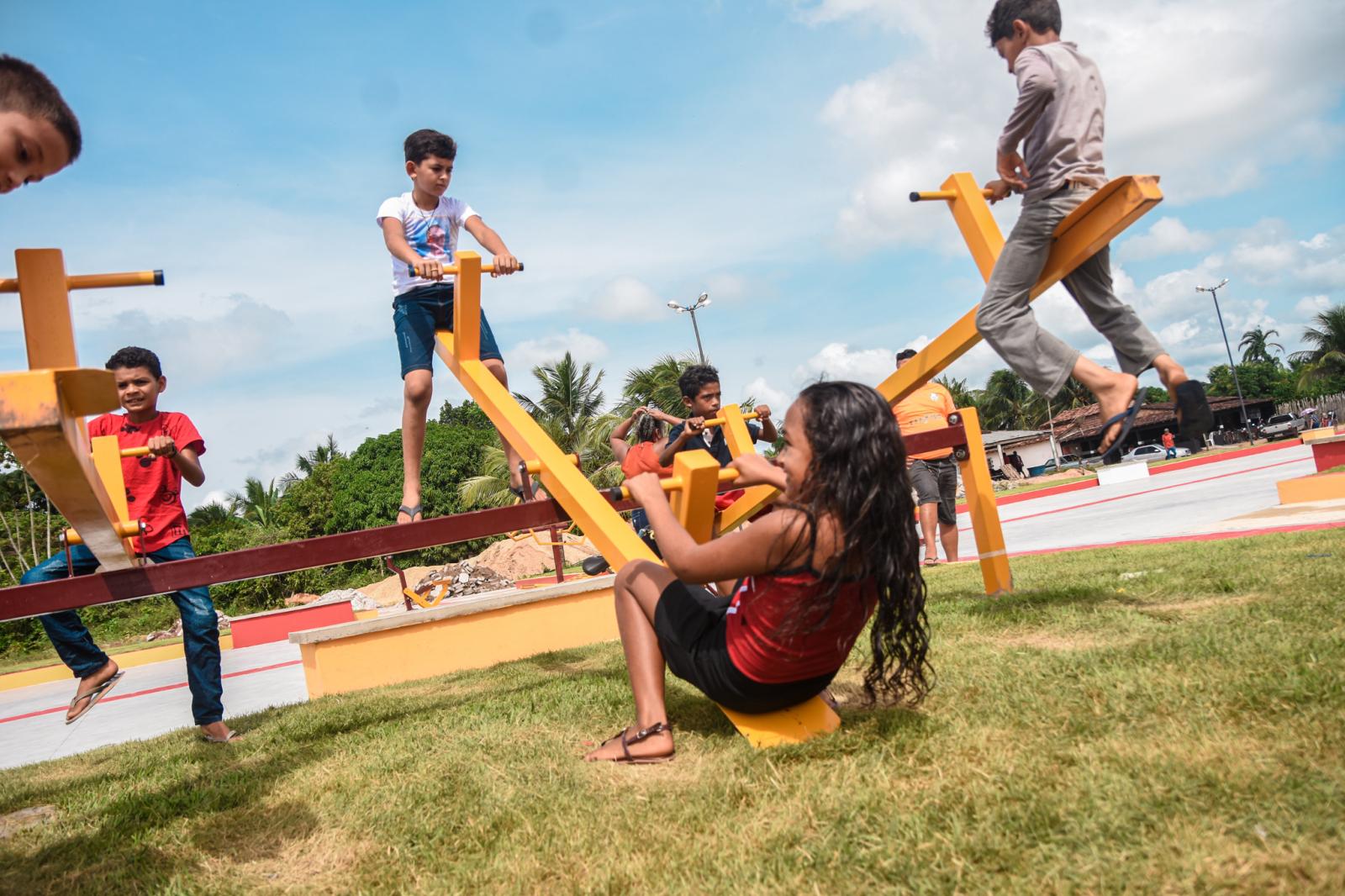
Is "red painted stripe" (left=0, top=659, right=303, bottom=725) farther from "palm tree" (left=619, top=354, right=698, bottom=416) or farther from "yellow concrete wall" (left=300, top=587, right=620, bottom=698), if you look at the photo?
"palm tree" (left=619, top=354, right=698, bottom=416)

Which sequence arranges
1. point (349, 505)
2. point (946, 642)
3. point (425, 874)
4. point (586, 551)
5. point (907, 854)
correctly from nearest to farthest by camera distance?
point (907, 854) → point (425, 874) → point (946, 642) → point (586, 551) → point (349, 505)

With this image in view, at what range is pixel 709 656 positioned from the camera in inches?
101

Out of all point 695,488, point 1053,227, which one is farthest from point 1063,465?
point 695,488

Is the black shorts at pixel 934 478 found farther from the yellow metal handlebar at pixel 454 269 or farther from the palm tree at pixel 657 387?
the palm tree at pixel 657 387

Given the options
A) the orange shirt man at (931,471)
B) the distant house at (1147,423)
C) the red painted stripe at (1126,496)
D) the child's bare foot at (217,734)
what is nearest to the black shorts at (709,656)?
the child's bare foot at (217,734)

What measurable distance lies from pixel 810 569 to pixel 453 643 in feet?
15.9

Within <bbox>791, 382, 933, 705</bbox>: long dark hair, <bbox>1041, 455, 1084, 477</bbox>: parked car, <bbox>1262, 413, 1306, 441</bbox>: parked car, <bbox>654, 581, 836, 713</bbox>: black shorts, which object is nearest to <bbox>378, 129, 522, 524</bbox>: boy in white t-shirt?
<bbox>654, 581, 836, 713</bbox>: black shorts

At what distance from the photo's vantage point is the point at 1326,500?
8688 millimetres

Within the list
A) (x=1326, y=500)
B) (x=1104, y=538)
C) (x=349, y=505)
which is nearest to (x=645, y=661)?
(x=1104, y=538)

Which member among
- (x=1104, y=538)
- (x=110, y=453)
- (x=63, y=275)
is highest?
(x=63, y=275)

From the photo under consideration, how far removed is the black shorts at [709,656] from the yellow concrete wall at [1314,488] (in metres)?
8.54

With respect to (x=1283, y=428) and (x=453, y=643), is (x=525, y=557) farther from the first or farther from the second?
(x=1283, y=428)

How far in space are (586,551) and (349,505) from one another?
13294 millimetres

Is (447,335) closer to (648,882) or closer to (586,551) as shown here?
(648,882)
